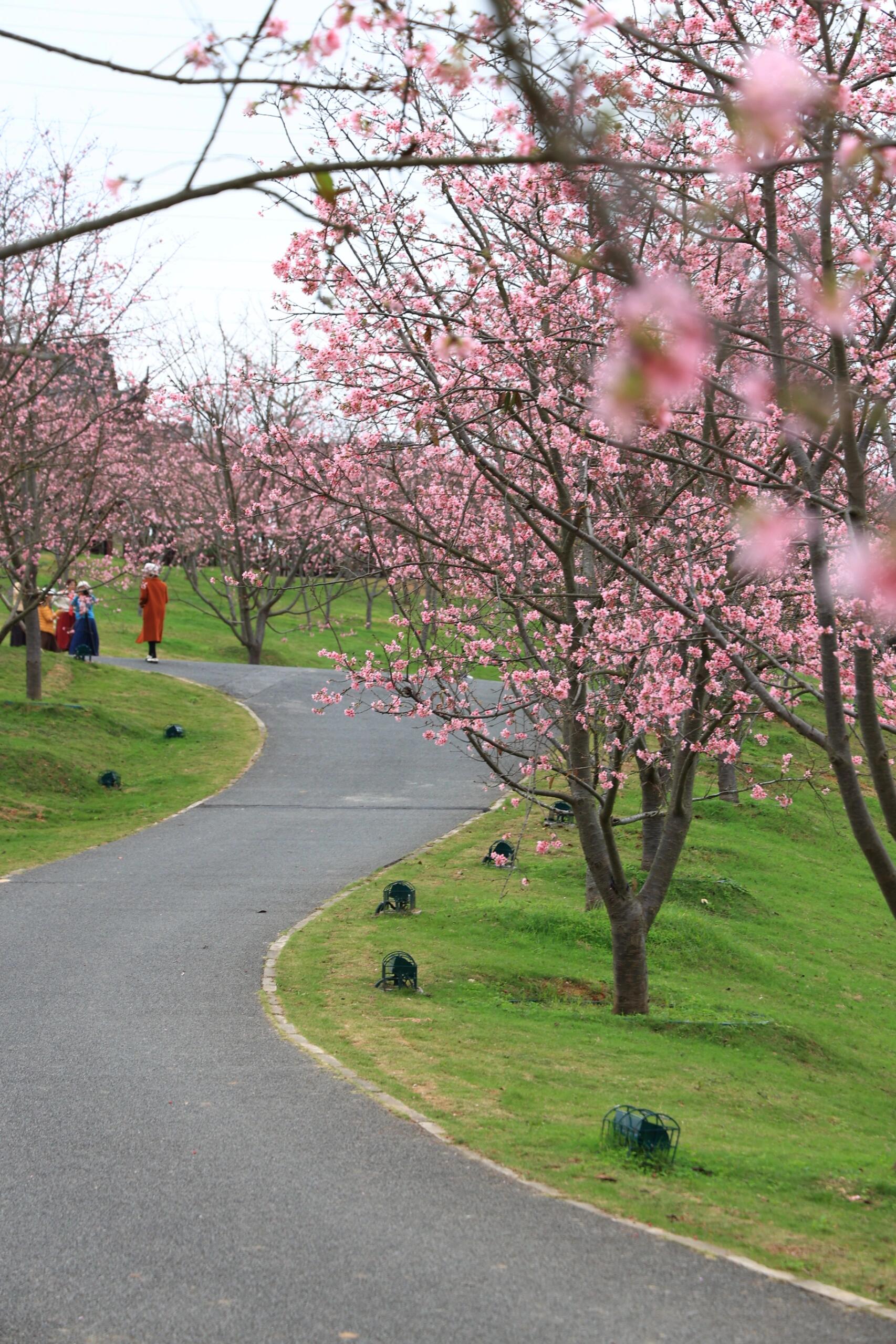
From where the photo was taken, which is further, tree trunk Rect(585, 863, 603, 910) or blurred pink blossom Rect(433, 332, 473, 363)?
tree trunk Rect(585, 863, 603, 910)

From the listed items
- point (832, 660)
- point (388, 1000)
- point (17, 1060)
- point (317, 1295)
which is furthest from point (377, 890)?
point (317, 1295)

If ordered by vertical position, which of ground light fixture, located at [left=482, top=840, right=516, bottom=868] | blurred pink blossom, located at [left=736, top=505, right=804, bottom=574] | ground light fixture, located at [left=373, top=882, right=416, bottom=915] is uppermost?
blurred pink blossom, located at [left=736, top=505, right=804, bottom=574]

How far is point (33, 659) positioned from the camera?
865 inches

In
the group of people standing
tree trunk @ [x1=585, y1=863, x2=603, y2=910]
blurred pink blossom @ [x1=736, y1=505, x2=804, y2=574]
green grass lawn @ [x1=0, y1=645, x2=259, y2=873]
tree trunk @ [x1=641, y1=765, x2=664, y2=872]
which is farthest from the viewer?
the group of people standing

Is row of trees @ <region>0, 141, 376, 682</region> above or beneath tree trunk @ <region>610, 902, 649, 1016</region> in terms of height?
above

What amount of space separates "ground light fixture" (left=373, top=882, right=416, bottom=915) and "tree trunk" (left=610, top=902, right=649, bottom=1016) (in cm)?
286

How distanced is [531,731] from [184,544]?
97.5 ft

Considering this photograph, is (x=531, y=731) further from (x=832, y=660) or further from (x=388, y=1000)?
(x=832, y=660)

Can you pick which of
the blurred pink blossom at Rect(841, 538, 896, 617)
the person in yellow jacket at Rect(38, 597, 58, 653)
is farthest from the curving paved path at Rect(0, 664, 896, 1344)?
the person in yellow jacket at Rect(38, 597, 58, 653)

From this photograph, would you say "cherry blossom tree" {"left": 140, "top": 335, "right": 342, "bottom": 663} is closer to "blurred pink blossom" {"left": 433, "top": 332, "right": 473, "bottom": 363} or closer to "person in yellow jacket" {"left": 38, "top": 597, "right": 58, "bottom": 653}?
"person in yellow jacket" {"left": 38, "top": 597, "right": 58, "bottom": 653}

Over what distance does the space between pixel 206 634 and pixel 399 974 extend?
30993mm

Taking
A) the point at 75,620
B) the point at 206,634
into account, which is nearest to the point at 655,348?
the point at 75,620

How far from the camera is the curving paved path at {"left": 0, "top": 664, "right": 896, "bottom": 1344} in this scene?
450cm

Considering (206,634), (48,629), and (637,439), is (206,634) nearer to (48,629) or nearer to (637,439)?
(48,629)
